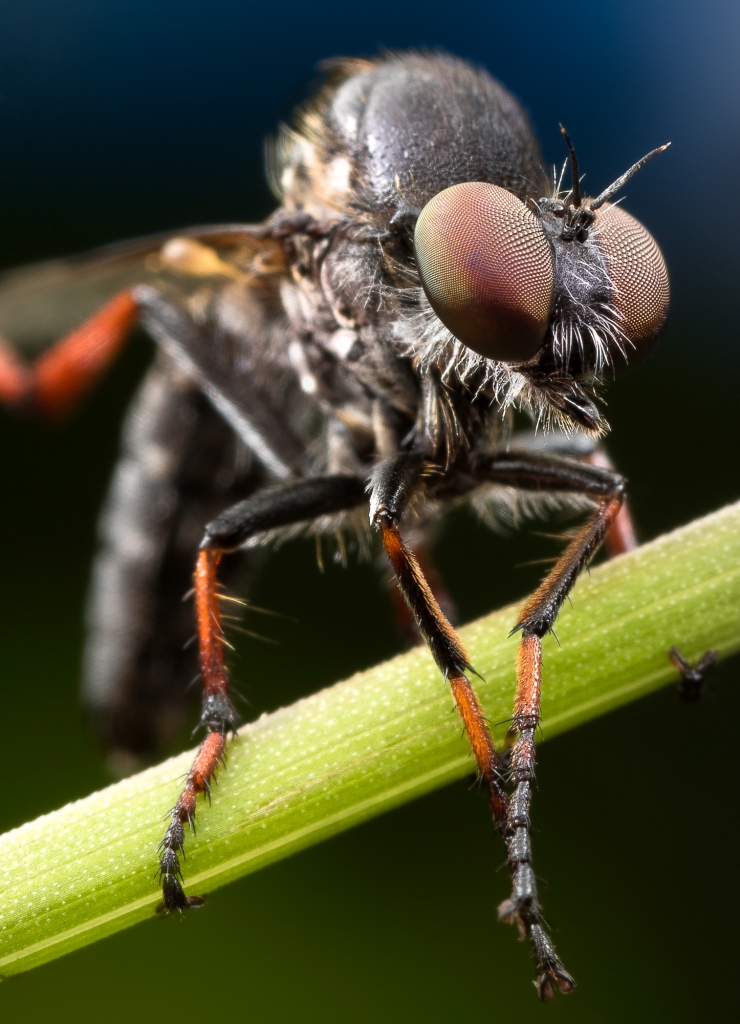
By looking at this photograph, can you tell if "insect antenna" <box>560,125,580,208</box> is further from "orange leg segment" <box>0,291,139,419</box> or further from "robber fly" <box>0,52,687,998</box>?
"orange leg segment" <box>0,291,139,419</box>

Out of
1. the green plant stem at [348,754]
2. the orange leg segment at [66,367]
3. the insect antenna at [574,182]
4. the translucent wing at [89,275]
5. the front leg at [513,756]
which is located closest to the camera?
the green plant stem at [348,754]

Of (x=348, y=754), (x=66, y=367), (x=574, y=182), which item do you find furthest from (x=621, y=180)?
(x=66, y=367)

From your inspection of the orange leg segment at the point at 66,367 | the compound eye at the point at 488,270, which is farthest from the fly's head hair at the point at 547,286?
→ the orange leg segment at the point at 66,367

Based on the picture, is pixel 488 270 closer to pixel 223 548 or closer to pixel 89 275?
pixel 223 548

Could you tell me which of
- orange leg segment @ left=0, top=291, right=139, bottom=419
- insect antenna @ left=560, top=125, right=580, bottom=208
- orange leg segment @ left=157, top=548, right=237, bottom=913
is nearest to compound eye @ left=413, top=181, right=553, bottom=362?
insect antenna @ left=560, top=125, right=580, bottom=208

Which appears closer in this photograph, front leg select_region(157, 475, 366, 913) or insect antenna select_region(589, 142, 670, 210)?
front leg select_region(157, 475, 366, 913)

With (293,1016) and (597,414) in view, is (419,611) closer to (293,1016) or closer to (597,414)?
(597,414)

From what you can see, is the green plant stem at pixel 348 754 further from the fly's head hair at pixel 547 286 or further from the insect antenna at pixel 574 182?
the insect antenna at pixel 574 182
